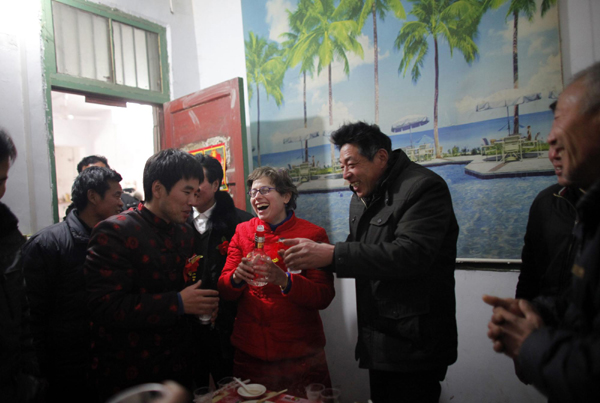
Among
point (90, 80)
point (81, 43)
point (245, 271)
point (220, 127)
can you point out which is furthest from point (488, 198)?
point (81, 43)

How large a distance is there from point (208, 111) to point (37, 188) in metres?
1.62

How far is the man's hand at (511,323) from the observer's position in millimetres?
939

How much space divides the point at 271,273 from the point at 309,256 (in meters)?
0.24

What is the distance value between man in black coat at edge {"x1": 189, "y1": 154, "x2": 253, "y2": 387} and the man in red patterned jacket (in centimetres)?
56

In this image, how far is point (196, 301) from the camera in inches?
62.0

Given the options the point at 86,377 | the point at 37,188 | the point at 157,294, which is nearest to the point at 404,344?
the point at 157,294

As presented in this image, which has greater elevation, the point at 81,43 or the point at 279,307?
the point at 81,43

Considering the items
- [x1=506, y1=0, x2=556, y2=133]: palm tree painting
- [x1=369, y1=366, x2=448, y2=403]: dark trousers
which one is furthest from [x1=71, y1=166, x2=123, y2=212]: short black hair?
[x1=506, y1=0, x2=556, y2=133]: palm tree painting

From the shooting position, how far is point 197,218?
2539mm

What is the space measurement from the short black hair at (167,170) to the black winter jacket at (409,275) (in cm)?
83

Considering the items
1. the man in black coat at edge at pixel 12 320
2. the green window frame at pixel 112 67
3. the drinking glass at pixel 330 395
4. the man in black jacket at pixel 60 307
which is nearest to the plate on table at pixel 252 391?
the drinking glass at pixel 330 395

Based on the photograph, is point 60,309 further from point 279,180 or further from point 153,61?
point 153,61

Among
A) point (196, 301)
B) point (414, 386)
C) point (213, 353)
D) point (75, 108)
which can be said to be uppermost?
point (75, 108)

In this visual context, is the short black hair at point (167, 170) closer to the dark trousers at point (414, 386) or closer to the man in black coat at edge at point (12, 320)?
the man in black coat at edge at point (12, 320)
